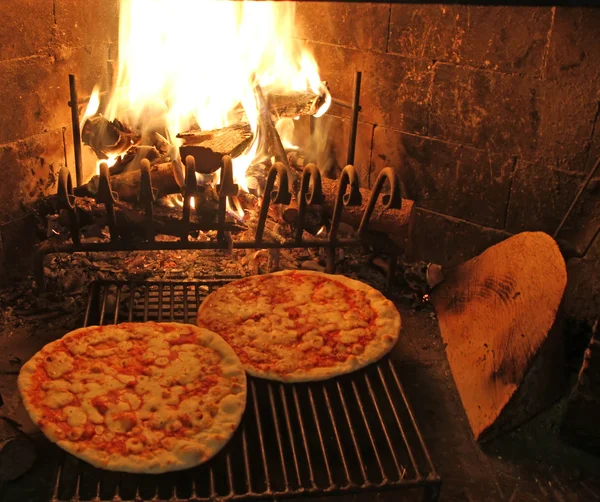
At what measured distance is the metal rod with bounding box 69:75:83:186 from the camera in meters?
4.66

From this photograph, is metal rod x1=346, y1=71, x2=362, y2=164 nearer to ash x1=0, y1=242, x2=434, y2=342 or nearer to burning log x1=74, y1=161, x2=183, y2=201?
ash x1=0, y1=242, x2=434, y2=342

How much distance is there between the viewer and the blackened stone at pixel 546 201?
430 cm

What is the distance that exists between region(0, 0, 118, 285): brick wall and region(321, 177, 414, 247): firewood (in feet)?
6.64

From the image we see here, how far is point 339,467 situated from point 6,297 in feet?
8.59

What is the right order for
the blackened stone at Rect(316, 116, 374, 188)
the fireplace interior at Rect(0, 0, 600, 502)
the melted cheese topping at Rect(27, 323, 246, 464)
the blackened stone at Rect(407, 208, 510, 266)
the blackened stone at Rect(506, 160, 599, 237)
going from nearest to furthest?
the melted cheese topping at Rect(27, 323, 246, 464)
the fireplace interior at Rect(0, 0, 600, 502)
the blackened stone at Rect(506, 160, 599, 237)
the blackened stone at Rect(407, 208, 510, 266)
the blackened stone at Rect(316, 116, 374, 188)

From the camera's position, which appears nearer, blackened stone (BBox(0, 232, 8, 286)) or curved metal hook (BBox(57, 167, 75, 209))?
curved metal hook (BBox(57, 167, 75, 209))

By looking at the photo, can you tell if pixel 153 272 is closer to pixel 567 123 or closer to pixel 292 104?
pixel 292 104

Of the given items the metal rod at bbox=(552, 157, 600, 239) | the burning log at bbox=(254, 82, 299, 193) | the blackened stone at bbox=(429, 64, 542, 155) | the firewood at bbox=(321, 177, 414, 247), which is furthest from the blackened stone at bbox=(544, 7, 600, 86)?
the burning log at bbox=(254, 82, 299, 193)

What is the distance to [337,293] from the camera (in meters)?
3.95

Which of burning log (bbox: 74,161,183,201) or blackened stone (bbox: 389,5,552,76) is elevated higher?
blackened stone (bbox: 389,5,552,76)

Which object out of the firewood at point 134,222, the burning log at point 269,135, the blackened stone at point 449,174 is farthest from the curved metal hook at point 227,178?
the blackened stone at point 449,174

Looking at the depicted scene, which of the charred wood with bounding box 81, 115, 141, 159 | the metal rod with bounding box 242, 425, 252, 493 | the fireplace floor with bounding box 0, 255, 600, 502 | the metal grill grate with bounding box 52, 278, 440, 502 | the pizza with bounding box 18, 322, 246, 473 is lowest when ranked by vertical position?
the fireplace floor with bounding box 0, 255, 600, 502

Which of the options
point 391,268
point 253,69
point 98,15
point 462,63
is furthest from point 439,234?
point 98,15

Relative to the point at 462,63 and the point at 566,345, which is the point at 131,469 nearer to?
the point at 566,345
